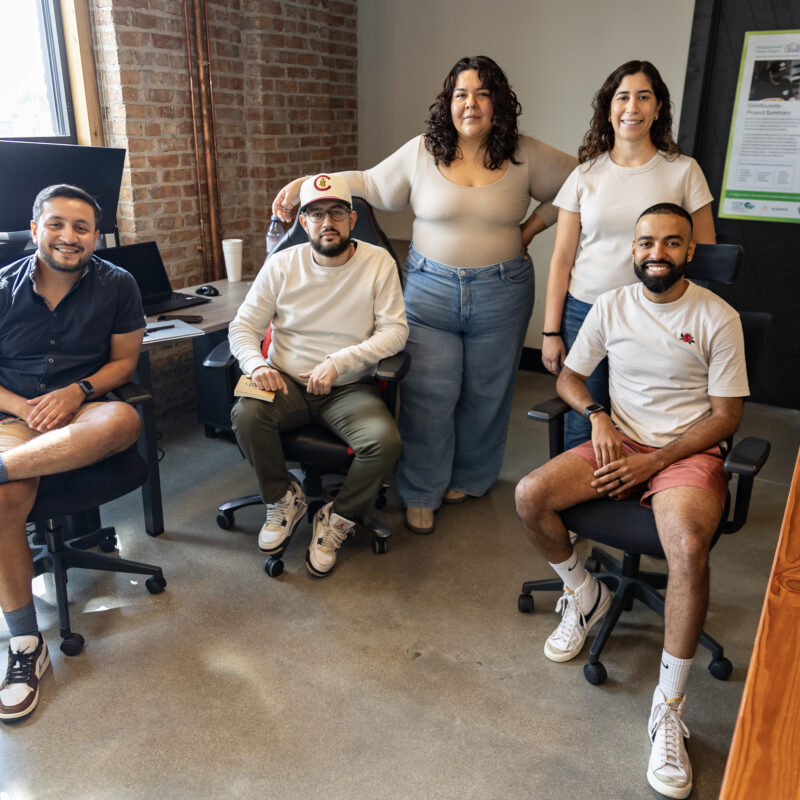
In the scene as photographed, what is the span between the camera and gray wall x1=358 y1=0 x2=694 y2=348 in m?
3.79

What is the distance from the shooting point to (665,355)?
2.12 metres

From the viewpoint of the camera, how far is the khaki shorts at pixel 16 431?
2195 millimetres

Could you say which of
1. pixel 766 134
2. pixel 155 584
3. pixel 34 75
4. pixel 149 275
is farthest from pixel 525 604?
pixel 34 75

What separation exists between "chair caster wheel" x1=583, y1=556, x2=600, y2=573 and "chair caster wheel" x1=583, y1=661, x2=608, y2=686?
1.52 feet

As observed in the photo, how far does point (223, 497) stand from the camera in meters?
3.08

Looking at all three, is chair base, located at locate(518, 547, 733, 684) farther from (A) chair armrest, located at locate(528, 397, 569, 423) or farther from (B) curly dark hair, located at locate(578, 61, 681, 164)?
(B) curly dark hair, located at locate(578, 61, 681, 164)

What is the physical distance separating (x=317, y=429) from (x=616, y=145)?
4.18 feet

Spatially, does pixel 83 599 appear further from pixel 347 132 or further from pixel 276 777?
pixel 347 132

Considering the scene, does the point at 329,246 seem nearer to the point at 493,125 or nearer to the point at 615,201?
the point at 493,125

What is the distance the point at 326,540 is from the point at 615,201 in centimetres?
140

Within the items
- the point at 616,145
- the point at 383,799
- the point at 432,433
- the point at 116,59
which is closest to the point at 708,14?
the point at 616,145

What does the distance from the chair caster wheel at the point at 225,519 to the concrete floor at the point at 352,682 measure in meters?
0.02

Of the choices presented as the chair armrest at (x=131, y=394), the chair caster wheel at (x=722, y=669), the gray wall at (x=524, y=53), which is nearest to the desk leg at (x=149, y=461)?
the chair armrest at (x=131, y=394)

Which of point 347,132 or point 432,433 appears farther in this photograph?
point 347,132
